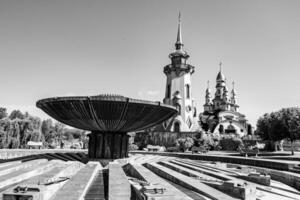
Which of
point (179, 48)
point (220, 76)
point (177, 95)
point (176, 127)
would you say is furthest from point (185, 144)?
point (220, 76)

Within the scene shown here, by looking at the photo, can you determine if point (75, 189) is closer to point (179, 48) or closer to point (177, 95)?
point (177, 95)

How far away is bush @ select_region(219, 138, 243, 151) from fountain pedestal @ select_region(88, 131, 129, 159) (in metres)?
33.0

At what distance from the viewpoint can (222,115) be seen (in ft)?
219

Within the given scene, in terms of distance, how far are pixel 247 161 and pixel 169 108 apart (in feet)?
21.4

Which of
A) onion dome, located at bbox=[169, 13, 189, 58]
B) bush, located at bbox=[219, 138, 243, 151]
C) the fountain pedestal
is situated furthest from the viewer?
onion dome, located at bbox=[169, 13, 189, 58]

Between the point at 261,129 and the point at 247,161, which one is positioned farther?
the point at 261,129

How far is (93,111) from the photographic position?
12891 millimetres

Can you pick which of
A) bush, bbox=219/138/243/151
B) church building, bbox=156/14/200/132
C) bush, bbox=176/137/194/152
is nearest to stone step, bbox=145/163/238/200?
bush, bbox=176/137/194/152

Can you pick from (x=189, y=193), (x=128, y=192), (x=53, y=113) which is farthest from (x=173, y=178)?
(x=53, y=113)

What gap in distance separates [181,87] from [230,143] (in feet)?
48.8

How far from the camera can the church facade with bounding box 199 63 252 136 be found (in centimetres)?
6359

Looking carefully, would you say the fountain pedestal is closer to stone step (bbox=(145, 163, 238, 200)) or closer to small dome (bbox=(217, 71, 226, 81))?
stone step (bbox=(145, 163, 238, 200))

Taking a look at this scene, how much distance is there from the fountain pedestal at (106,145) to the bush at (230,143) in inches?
1301

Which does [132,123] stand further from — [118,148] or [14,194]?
[14,194]
